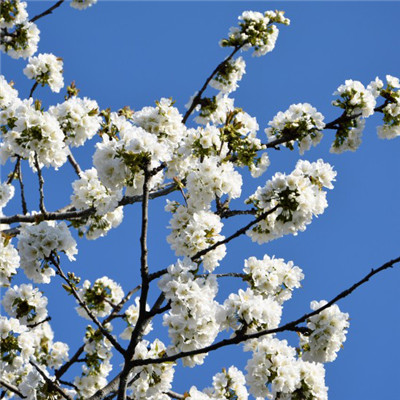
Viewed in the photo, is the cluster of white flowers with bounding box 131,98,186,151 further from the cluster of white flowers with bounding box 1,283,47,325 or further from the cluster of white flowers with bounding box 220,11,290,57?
the cluster of white flowers with bounding box 220,11,290,57

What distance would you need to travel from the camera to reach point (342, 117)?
5.95 meters

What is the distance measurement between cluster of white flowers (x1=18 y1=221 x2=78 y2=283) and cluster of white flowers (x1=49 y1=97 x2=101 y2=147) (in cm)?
117

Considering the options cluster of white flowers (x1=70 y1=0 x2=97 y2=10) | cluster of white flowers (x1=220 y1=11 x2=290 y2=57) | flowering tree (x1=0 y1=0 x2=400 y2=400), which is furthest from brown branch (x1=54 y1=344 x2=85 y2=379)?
cluster of white flowers (x1=70 y1=0 x2=97 y2=10)

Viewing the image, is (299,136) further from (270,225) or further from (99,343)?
(99,343)

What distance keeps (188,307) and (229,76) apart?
4676 mm

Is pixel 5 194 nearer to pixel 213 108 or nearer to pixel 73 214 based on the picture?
pixel 73 214

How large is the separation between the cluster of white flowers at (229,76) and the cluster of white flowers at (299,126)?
72.2 inches

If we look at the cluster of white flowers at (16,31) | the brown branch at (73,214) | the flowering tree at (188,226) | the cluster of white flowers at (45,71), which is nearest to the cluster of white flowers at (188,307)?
the flowering tree at (188,226)

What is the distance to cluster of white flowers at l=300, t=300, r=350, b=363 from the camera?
13.2 ft

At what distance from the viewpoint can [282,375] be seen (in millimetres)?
4227

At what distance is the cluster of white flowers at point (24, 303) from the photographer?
5.23 m

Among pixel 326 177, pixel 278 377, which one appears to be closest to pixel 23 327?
pixel 278 377

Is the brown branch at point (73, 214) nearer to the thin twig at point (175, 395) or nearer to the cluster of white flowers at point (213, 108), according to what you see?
the cluster of white flowers at point (213, 108)

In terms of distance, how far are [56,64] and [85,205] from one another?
3186 millimetres
